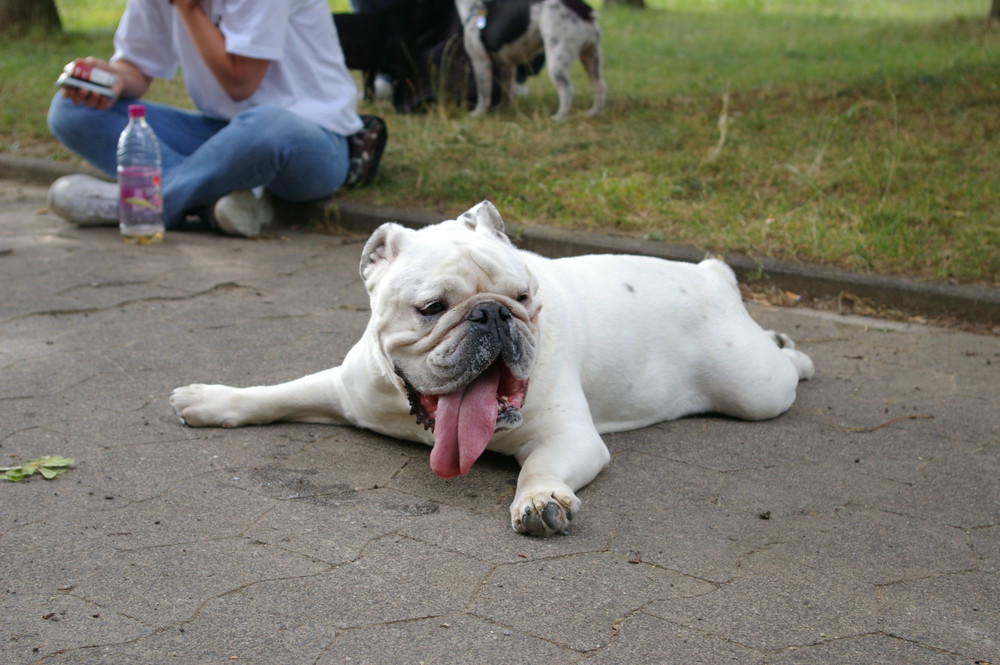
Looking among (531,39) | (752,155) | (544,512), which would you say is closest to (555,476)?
(544,512)

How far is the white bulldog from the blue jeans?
2.64 m

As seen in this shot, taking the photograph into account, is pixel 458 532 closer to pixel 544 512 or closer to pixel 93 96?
pixel 544 512

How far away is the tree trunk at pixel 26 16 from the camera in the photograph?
1375cm

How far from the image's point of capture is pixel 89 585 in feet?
7.83

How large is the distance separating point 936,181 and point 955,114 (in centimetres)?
162

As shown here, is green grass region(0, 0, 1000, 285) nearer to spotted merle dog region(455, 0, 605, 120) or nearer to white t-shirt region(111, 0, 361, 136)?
spotted merle dog region(455, 0, 605, 120)

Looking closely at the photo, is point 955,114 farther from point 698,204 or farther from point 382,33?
point 382,33

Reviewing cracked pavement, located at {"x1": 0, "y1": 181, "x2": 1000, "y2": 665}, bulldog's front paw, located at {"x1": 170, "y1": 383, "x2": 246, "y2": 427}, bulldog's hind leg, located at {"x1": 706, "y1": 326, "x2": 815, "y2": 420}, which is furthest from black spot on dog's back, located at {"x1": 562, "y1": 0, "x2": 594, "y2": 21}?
bulldog's front paw, located at {"x1": 170, "y1": 383, "x2": 246, "y2": 427}

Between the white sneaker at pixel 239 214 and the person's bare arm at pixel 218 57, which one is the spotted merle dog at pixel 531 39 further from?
the person's bare arm at pixel 218 57

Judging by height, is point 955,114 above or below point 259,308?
above

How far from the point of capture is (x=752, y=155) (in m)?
7.01

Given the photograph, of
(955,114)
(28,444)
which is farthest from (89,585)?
(955,114)

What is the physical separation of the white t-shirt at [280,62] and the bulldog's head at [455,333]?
3.41 metres

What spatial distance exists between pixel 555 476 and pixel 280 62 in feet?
13.4
